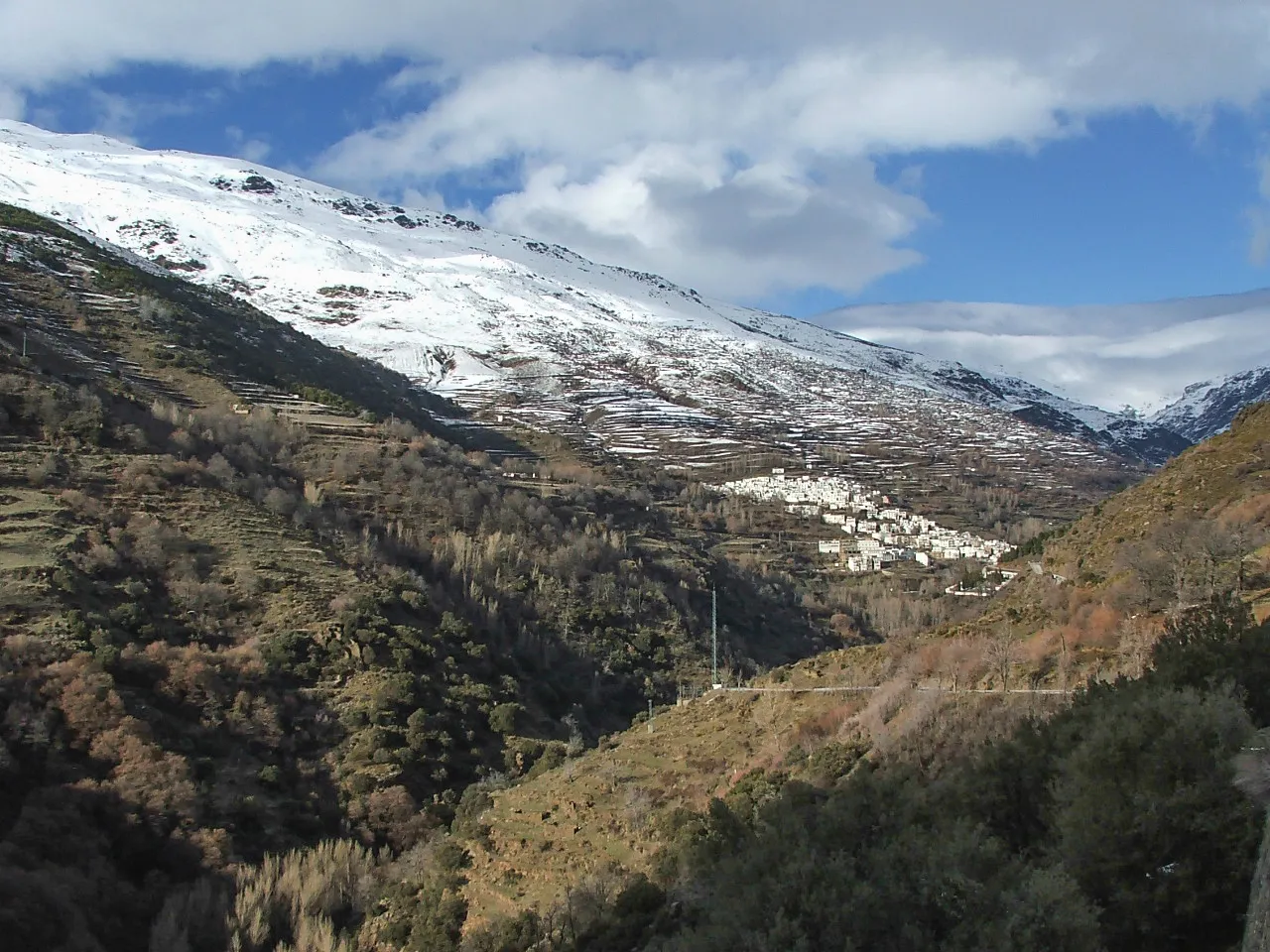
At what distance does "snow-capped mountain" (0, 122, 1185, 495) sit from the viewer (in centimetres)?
11144

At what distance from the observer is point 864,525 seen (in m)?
81.4

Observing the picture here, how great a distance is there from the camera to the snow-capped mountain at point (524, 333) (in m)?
111

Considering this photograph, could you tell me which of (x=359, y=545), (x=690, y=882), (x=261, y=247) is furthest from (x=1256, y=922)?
(x=261, y=247)

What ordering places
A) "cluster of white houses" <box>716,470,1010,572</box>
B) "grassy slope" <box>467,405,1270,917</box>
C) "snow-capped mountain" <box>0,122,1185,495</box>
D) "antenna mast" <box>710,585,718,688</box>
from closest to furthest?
"grassy slope" <box>467,405,1270,917</box> < "antenna mast" <box>710,585,718,688</box> < "cluster of white houses" <box>716,470,1010,572</box> < "snow-capped mountain" <box>0,122,1185,495</box>

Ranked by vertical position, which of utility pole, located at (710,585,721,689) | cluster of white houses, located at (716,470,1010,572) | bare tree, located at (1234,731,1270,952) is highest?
cluster of white houses, located at (716,470,1010,572)

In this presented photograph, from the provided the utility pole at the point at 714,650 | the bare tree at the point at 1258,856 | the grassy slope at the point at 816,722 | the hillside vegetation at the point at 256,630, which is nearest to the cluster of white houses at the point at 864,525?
the hillside vegetation at the point at 256,630

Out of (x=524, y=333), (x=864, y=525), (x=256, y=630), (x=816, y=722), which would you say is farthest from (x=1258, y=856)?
(x=524, y=333)

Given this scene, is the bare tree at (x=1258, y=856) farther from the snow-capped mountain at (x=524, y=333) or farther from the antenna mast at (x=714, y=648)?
the snow-capped mountain at (x=524, y=333)

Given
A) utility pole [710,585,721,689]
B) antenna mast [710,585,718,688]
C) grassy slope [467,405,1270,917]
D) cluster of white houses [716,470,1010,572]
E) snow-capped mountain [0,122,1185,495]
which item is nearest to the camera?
grassy slope [467,405,1270,917]

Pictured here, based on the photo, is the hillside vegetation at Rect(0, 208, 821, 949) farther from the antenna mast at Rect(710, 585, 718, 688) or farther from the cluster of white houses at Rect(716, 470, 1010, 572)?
the cluster of white houses at Rect(716, 470, 1010, 572)

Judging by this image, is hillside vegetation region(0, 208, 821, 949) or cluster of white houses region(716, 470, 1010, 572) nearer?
hillside vegetation region(0, 208, 821, 949)

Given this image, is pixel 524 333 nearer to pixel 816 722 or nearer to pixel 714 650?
pixel 714 650

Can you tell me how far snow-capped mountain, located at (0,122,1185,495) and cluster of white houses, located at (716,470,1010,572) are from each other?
1030 centimetres

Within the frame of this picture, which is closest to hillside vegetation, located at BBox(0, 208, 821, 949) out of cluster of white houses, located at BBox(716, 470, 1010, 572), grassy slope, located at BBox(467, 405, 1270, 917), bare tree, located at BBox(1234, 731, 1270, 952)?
grassy slope, located at BBox(467, 405, 1270, 917)
